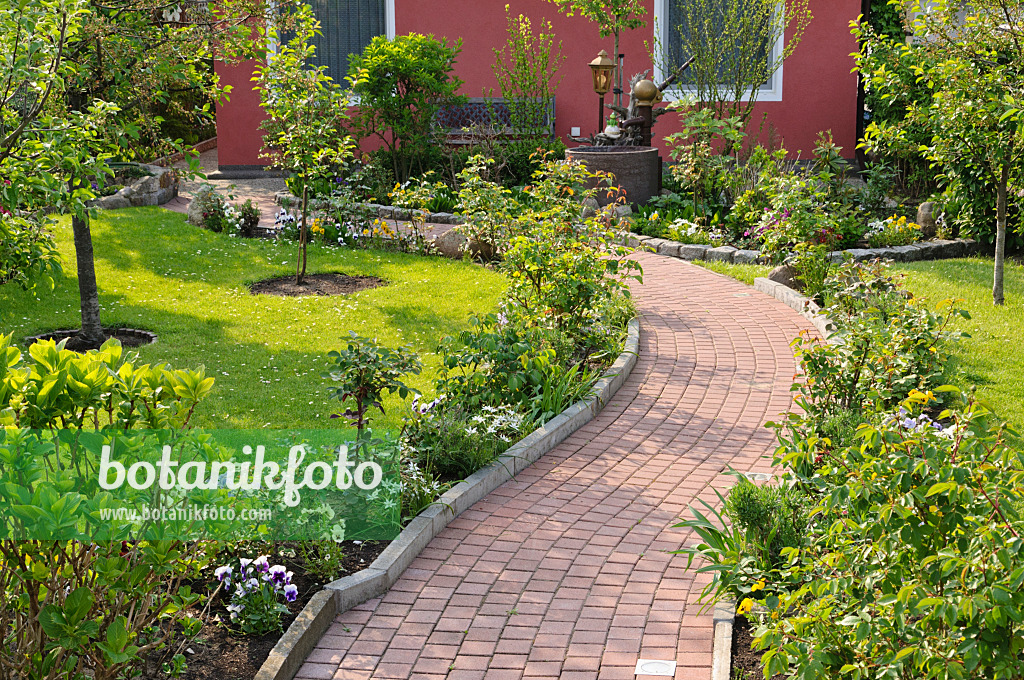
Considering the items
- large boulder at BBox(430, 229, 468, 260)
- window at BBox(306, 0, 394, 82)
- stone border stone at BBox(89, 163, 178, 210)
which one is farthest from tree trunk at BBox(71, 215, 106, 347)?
window at BBox(306, 0, 394, 82)

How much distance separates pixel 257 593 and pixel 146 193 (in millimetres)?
12191

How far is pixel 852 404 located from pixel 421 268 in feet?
20.8

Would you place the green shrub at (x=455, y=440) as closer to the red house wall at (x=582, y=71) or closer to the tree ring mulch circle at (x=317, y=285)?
the tree ring mulch circle at (x=317, y=285)

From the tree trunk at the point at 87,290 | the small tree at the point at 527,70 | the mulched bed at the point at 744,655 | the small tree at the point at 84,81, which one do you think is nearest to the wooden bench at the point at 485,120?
the small tree at the point at 527,70

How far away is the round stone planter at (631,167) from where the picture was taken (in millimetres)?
13844

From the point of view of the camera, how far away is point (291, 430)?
6.02 m

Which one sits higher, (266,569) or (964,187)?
(964,187)

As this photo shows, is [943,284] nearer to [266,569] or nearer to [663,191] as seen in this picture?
[663,191]

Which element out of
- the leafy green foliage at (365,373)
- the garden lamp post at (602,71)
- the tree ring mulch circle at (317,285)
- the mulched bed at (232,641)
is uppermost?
the garden lamp post at (602,71)

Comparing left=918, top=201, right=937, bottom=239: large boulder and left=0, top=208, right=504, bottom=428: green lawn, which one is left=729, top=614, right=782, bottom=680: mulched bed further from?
left=918, top=201, right=937, bottom=239: large boulder

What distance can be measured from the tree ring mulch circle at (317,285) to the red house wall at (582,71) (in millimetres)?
8053

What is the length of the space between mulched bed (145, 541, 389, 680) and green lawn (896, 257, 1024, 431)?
3.51 metres

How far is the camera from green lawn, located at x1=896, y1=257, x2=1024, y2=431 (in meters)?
6.81

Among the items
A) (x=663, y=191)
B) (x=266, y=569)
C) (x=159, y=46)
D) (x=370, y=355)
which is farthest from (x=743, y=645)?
(x=663, y=191)
